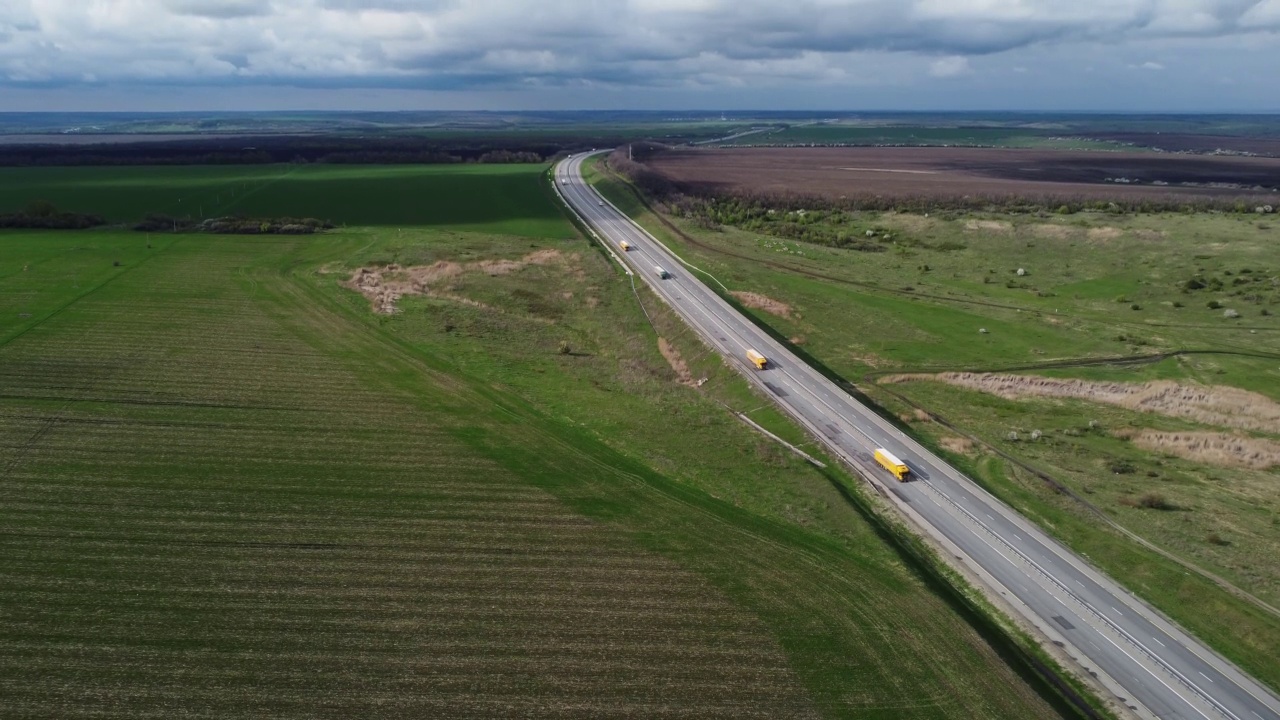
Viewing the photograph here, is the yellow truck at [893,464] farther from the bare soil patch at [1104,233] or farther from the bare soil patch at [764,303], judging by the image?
the bare soil patch at [1104,233]

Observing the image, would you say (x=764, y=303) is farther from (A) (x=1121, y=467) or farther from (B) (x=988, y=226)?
(B) (x=988, y=226)

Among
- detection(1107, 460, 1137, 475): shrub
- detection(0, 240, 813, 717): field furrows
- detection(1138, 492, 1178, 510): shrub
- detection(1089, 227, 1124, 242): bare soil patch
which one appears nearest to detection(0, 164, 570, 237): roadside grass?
detection(0, 240, 813, 717): field furrows

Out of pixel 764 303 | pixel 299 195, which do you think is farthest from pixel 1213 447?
pixel 299 195

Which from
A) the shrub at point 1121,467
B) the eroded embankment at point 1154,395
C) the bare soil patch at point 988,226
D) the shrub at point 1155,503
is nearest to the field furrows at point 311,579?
the shrub at point 1155,503

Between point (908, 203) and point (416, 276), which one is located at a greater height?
point (908, 203)

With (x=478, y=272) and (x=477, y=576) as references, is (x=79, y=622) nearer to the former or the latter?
(x=477, y=576)

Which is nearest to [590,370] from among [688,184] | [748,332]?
[748,332]

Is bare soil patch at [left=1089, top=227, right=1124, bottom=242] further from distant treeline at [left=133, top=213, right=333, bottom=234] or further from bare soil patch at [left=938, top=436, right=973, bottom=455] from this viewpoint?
distant treeline at [left=133, top=213, right=333, bottom=234]
